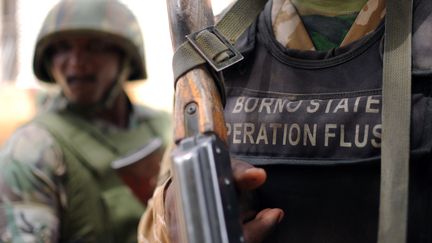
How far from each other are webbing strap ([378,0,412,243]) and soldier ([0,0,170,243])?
5.35ft

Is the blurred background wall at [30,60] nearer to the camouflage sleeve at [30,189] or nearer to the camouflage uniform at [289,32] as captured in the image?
the camouflage sleeve at [30,189]

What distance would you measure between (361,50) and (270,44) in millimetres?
189

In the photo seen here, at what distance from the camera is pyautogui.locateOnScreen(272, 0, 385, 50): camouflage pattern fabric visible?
4.08ft

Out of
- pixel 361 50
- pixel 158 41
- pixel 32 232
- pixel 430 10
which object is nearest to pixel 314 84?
pixel 361 50

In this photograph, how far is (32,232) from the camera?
7.92 feet

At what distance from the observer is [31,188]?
8.21ft

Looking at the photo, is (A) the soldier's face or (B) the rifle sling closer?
(B) the rifle sling

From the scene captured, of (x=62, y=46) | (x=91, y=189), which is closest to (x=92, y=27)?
(x=62, y=46)

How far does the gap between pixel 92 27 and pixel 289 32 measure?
1.87m

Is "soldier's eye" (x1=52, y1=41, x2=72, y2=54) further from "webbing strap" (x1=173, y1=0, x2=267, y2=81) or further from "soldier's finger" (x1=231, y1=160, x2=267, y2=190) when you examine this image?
"soldier's finger" (x1=231, y1=160, x2=267, y2=190)

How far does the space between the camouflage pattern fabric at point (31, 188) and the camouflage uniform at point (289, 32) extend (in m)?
1.10

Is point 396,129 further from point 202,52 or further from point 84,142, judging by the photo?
point 84,142

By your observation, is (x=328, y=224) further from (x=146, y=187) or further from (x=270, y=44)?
(x=146, y=187)

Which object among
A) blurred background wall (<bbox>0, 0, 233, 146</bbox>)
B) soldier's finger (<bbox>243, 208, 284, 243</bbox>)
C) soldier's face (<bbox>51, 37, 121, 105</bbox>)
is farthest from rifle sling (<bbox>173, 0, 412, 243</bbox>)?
blurred background wall (<bbox>0, 0, 233, 146</bbox>)
